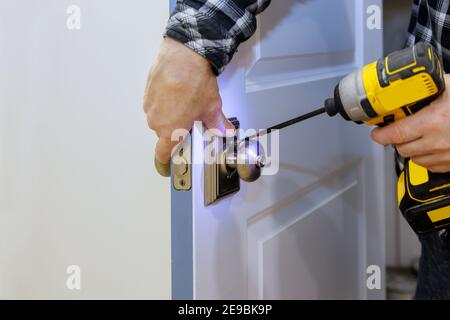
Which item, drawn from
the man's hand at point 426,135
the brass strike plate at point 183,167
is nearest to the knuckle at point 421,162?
the man's hand at point 426,135

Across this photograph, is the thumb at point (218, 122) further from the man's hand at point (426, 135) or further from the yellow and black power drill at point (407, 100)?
the man's hand at point (426, 135)

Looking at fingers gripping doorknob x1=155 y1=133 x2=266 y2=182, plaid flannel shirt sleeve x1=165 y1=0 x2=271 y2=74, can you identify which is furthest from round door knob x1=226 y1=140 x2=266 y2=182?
plaid flannel shirt sleeve x1=165 y1=0 x2=271 y2=74

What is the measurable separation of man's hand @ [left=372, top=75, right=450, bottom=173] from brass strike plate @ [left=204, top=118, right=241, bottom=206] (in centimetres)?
21

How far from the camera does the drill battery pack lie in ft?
2.48

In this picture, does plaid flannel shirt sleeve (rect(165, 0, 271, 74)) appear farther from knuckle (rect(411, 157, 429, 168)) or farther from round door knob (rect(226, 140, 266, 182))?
knuckle (rect(411, 157, 429, 168))

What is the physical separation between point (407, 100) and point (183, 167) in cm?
29

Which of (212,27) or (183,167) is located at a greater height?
(212,27)

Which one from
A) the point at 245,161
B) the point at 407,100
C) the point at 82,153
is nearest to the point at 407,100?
the point at 407,100

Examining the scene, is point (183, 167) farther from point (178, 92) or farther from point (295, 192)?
point (295, 192)

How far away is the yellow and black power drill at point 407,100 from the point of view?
0.67m

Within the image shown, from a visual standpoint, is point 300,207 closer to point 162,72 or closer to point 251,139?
point 251,139

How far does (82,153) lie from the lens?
2.97 ft

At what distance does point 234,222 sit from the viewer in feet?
2.63
